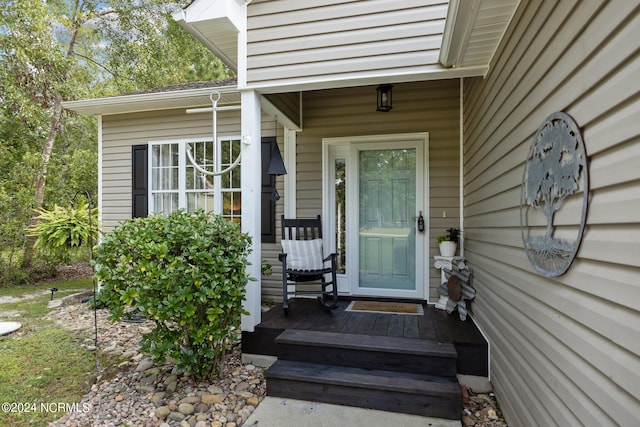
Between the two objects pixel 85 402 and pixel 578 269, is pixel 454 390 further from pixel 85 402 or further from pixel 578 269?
pixel 85 402

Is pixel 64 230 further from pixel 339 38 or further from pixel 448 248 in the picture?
pixel 448 248

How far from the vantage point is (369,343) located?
8.75 ft

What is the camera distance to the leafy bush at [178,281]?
252 cm

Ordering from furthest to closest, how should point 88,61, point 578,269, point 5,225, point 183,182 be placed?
point 88,61 → point 5,225 → point 183,182 → point 578,269

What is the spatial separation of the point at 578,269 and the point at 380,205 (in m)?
→ 2.95

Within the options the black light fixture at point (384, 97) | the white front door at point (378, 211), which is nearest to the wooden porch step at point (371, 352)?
the white front door at point (378, 211)

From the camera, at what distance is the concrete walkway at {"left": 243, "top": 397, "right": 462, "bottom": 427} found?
7.15 ft

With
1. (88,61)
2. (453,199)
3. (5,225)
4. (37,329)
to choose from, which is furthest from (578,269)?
(88,61)

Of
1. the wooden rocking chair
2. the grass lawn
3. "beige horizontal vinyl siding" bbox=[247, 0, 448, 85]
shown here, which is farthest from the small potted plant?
the grass lawn

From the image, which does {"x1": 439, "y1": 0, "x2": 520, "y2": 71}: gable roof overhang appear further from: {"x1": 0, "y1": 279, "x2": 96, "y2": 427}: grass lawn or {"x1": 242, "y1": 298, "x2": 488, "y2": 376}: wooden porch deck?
{"x1": 0, "y1": 279, "x2": 96, "y2": 427}: grass lawn

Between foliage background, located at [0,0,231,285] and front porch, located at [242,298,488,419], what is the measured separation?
614 cm

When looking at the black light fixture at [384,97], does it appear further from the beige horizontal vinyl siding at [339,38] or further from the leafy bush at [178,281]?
the leafy bush at [178,281]

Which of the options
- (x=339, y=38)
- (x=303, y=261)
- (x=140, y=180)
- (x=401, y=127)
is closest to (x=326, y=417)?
(x=303, y=261)

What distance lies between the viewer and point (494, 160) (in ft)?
8.49
